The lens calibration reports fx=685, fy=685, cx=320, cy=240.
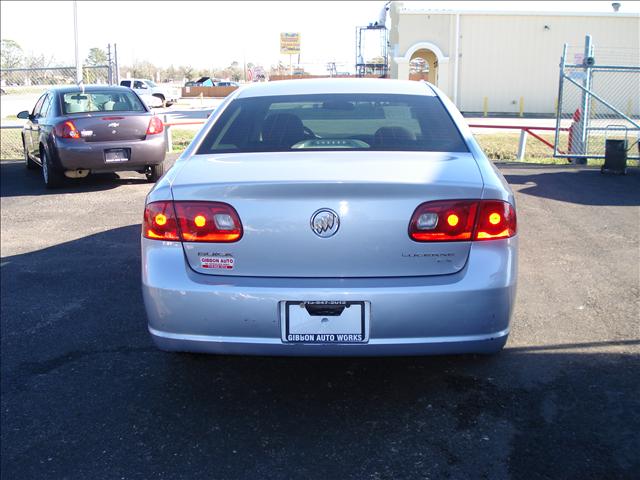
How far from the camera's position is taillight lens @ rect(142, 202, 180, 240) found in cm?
323

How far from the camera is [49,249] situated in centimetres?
695

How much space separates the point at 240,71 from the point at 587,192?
280ft

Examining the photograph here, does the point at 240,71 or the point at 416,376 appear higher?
the point at 240,71

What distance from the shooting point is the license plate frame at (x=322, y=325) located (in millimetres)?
3076

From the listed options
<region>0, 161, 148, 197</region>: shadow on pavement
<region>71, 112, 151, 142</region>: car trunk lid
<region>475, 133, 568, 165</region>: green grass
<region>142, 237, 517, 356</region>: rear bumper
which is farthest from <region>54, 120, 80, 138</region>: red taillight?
<region>475, 133, 568, 165</region>: green grass

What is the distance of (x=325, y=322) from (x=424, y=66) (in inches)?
1571

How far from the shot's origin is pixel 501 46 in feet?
111

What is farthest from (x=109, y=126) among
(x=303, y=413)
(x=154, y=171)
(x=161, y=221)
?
(x=303, y=413)

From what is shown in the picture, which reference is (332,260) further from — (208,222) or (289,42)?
(289,42)

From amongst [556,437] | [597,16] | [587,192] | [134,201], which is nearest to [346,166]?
[556,437]

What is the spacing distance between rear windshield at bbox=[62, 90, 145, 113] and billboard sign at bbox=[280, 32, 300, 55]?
216 ft

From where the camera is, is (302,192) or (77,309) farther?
(77,309)

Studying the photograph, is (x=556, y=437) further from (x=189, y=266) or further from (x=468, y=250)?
(x=189, y=266)

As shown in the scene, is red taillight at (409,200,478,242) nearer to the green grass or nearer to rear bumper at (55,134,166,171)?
rear bumper at (55,134,166,171)
